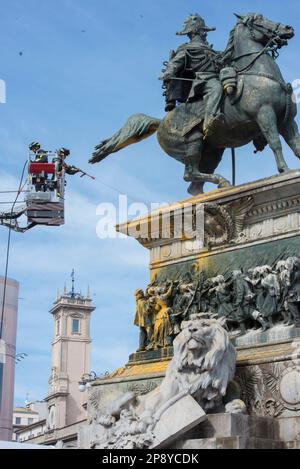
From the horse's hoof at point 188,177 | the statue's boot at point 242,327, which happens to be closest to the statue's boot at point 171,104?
the horse's hoof at point 188,177

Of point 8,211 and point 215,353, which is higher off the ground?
point 8,211

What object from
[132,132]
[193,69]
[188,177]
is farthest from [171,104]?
[188,177]

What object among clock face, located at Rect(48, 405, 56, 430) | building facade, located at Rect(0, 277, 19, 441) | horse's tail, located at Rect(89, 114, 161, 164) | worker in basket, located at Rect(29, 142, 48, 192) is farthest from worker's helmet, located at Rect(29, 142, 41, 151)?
clock face, located at Rect(48, 405, 56, 430)

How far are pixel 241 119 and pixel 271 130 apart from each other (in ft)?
2.22

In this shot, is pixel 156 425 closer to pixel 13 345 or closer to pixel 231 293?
pixel 231 293

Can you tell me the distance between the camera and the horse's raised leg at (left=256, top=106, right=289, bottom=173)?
50.9 ft

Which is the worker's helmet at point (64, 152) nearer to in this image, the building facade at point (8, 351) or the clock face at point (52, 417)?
the building facade at point (8, 351)

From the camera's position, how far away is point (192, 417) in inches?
504

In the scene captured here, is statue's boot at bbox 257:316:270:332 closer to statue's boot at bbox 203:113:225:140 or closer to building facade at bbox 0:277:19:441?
statue's boot at bbox 203:113:225:140

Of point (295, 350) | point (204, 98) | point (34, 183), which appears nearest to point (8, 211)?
point (34, 183)

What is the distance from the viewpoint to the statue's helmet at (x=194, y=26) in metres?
17.4

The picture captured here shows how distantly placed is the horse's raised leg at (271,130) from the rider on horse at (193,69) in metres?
1.02

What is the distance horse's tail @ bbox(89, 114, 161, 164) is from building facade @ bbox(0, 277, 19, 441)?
32413 millimetres

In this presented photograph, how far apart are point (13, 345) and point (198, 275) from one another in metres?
36.2
